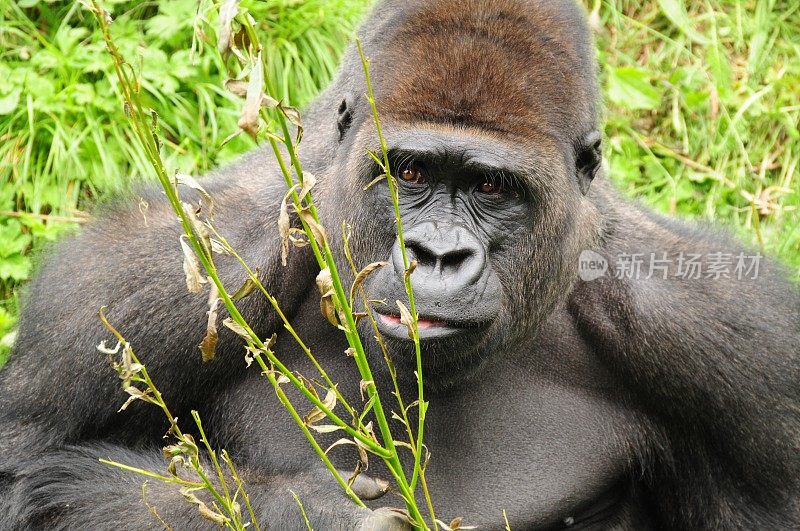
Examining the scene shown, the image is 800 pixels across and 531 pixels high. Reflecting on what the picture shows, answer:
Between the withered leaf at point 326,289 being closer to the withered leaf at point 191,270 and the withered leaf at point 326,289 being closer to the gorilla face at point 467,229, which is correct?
the withered leaf at point 191,270

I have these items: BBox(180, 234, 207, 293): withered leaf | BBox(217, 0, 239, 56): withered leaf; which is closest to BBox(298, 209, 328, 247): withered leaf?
BBox(180, 234, 207, 293): withered leaf

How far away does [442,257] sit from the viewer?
3.23 meters

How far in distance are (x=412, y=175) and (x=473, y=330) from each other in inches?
21.5

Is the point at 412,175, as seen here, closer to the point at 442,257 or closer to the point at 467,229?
the point at 467,229

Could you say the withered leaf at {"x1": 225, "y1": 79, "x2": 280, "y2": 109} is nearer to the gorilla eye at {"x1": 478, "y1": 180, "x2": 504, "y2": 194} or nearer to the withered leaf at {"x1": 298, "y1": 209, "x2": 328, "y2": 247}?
the withered leaf at {"x1": 298, "y1": 209, "x2": 328, "y2": 247}

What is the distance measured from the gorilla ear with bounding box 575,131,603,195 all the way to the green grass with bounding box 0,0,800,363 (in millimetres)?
1522

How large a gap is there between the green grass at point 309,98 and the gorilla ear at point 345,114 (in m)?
1.70

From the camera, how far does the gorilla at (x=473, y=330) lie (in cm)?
357

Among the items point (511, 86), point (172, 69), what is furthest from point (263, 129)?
point (172, 69)

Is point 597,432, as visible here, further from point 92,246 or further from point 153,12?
point 153,12

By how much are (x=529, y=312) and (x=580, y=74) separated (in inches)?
30.5

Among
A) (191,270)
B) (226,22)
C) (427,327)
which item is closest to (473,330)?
(427,327)

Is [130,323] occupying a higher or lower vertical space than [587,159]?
lower

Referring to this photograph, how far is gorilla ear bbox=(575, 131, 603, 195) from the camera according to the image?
3811 mm
